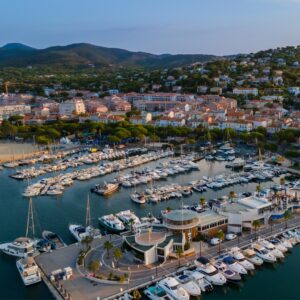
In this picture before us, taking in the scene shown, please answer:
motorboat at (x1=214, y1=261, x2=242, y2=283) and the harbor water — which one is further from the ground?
motorboat at (x1=214, y1=261, x2=242, y2=283)

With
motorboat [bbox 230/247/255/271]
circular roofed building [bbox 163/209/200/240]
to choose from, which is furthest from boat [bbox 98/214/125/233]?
motorboat [bbox 230/247/255/271]

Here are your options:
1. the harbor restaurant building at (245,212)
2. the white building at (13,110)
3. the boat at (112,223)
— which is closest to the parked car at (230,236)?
the harbor restaurant building at (245,212)

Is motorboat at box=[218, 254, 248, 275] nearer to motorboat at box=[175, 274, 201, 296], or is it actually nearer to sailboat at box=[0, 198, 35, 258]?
motorboat at box=[175, 274, 201, 296]

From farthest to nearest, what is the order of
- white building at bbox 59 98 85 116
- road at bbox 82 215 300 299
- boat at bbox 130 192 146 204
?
white building at bbox 59 98 85 116 → boat at bbox 130 192 146 204 → road at bbox 82 215 300 299

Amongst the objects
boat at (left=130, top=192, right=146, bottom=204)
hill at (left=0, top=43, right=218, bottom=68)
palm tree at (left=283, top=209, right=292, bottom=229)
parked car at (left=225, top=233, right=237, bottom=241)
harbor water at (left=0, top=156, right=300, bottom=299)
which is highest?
hill at (left=0, top=43, right=218, bottom=68)

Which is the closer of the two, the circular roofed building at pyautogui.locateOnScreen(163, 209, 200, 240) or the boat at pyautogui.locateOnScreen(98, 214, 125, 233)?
the circular roofed building at pyautogui.locateOnScreen(163, 209, 200, 240)

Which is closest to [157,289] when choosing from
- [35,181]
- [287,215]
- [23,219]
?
[287,215]
